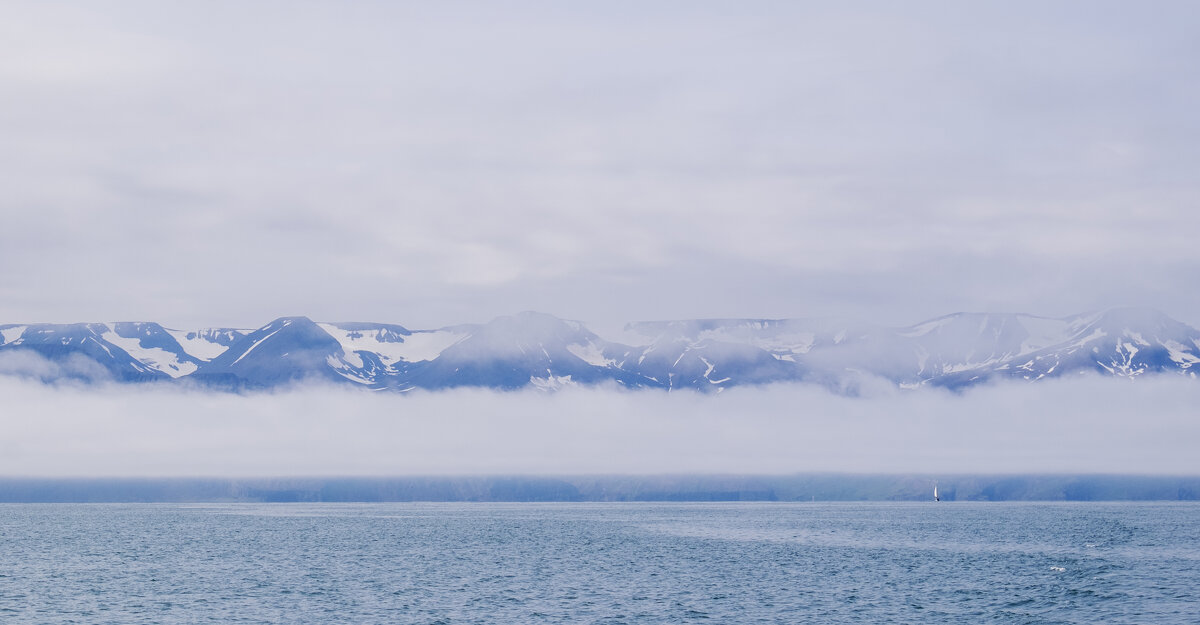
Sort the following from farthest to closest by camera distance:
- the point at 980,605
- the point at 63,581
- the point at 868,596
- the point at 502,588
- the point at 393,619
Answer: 1. the point at 63,581
2. the point at 502,588
3. the point at 868,596
4. the point at 980,605
5. the point at 393,619

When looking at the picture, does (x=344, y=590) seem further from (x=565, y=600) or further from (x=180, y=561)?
(x=180, y=561)

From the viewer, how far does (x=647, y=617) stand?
10719 centimetres

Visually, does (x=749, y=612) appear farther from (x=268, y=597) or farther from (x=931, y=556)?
(x=931, y=556)

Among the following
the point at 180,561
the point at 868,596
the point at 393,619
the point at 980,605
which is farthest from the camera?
the point at 180,561

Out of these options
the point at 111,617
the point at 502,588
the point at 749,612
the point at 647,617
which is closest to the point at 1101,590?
the point at 749,612

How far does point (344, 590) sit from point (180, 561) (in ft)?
196

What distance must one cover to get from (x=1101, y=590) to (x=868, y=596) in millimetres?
25138

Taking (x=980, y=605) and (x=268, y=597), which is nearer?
(x=980, y=605)

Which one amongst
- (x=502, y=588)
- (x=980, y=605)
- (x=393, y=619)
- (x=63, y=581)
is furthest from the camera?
(x=63, y=581)

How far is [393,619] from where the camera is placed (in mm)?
106250

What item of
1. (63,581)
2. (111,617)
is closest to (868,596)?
(111,617)

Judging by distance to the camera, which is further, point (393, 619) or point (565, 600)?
point (565, 600)

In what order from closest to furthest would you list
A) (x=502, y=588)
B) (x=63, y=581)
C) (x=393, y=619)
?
1. (x=393, y=619)
2. (x=502, y=588)
3. (x=63, y=581)

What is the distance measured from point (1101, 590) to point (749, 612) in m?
41.9
